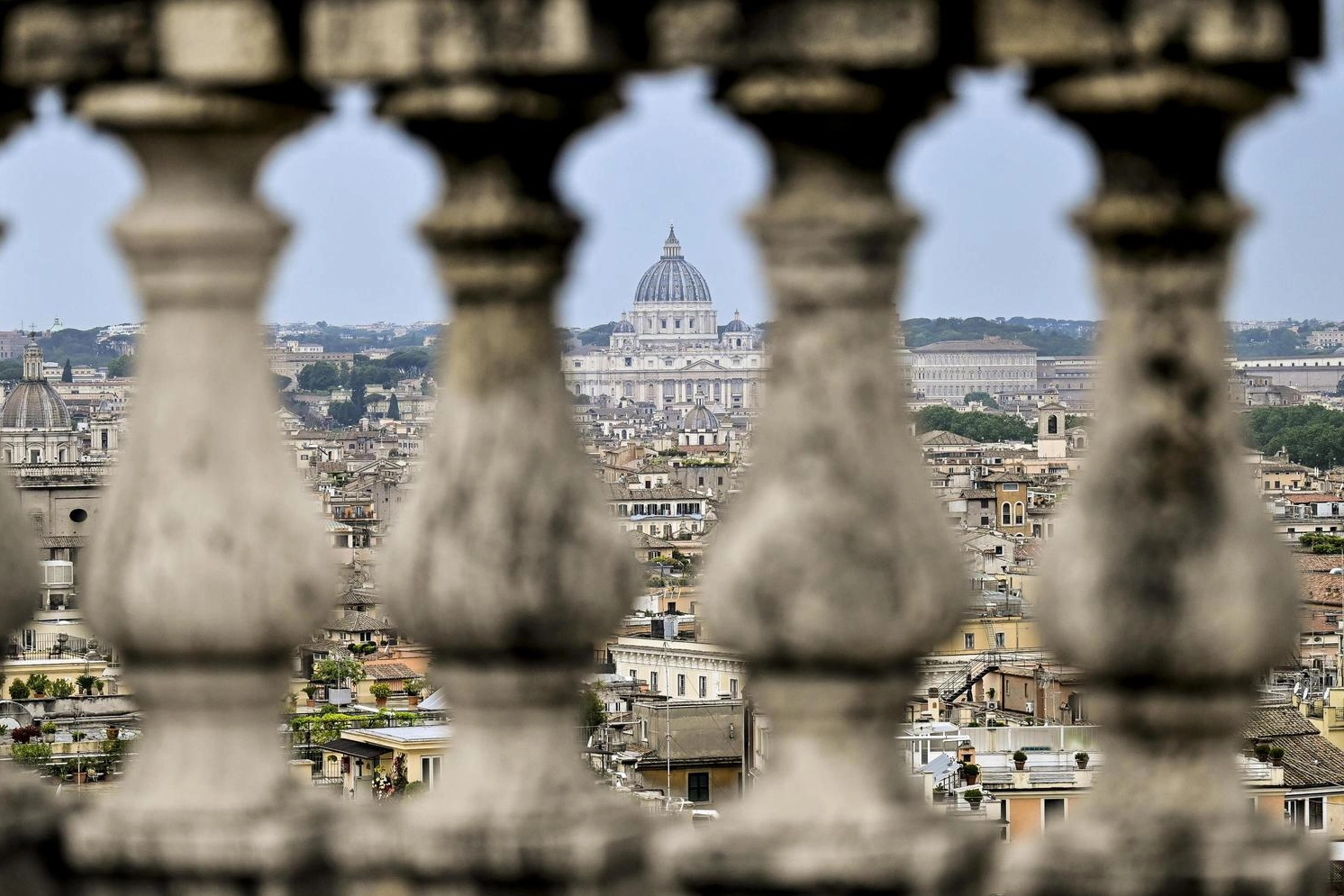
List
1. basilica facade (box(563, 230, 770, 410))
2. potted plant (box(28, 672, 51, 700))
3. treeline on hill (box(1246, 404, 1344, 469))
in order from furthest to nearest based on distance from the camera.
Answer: basilica facade (box(563, 230, 770, 410)) < treeline on hill (box(1246, 404, 1344, 469)) < potted plant (box(28, 672, 51, 700))

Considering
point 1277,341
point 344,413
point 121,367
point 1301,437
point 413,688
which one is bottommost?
point 413,688

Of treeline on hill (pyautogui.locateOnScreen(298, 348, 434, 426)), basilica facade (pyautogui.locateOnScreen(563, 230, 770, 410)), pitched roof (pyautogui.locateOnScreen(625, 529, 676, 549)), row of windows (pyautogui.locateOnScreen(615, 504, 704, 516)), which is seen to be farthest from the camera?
basilica facade (pyautogui.locateOnScreen(563, 230, 770, 410))

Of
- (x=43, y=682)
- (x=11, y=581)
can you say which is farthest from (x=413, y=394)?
(x=11, y=581)

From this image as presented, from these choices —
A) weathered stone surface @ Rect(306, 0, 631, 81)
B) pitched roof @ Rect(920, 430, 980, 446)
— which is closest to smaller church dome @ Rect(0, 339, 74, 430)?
pitched roof @ Rect(920, 430, 980, 446)

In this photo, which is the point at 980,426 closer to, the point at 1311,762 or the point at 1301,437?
the point at 1301,437

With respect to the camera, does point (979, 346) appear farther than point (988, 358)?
Yes

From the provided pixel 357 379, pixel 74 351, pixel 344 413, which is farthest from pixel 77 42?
pixel 357 379

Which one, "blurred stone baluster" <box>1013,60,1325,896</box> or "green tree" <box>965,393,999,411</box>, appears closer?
"blurred stone baluster" <box>1013,60,1325,896</box>

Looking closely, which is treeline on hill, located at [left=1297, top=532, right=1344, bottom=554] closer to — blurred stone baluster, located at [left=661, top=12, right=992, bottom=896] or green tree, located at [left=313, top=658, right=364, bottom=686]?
green tree, located at [left=313, top=658, right=364, bottom=686]
